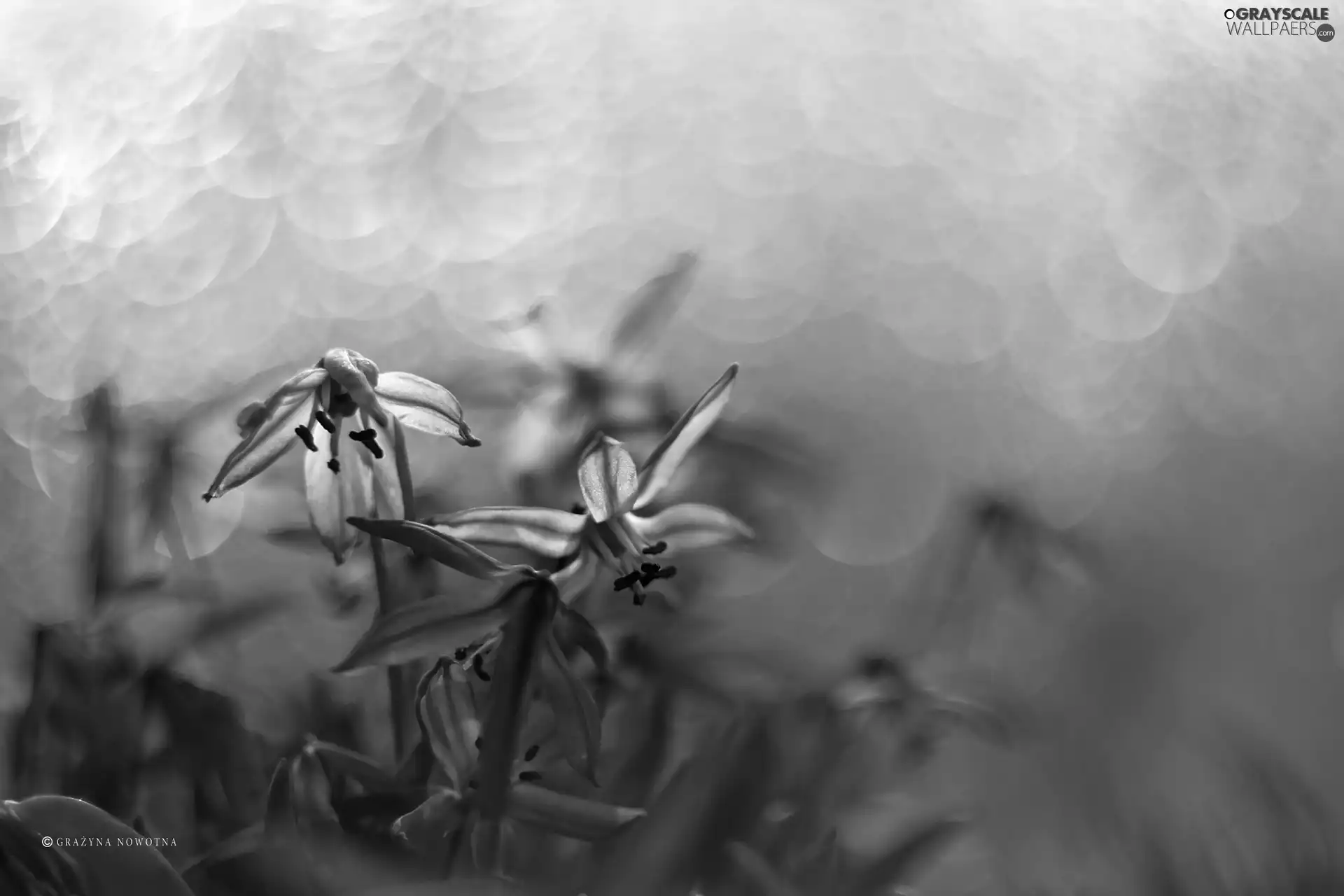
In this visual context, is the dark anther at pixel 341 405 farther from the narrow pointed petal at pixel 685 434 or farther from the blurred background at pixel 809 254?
the blurred background at pixel 809 254

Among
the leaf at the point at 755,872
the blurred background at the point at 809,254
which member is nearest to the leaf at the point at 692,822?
the leaf at the point at 755,872

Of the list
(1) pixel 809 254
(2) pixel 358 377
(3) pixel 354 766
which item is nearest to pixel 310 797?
(3) pixel 354 766

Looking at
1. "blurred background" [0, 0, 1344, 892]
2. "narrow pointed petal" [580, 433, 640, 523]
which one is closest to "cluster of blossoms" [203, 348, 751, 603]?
"narrow pointed petal" [580, 433, 640, 523]

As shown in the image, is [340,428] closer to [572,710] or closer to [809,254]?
[572,710]

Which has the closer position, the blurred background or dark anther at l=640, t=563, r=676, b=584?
dark anther at l=640, t=563, r=676, b=584

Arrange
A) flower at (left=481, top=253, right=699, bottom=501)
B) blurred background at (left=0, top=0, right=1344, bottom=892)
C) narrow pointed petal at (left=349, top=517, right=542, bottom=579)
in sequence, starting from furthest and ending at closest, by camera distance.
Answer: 1. blurred background at (left=0, top=0, right=1344, bottom=892)
2. flower at (left=481, top=253, right=699, bottom=501)
3. narrow pointed petal at (left=349, top=517, right=542, bottom=579)

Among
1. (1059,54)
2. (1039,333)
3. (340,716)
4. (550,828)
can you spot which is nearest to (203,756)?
(340,716)

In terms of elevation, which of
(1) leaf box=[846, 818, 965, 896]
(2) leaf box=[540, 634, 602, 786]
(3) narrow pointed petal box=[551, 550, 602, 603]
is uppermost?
(3) narrow pointed petal box=[551, 550, 602, 603]

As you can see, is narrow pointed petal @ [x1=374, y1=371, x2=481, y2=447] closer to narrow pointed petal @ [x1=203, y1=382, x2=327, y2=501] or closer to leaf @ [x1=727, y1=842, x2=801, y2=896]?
narrow pointed petal @ [x1=203, y1=382, x2=327, y2=501]
